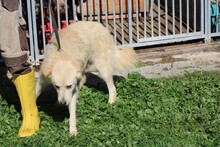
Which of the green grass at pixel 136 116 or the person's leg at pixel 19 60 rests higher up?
the person's leg at pixel 19 60

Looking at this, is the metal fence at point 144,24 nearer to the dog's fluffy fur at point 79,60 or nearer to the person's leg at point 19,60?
the dog's fluffy fur at point 79,60

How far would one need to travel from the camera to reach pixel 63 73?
188 inches

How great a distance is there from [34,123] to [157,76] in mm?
2416

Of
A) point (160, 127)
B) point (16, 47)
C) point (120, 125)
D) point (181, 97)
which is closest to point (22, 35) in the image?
point (16, 47)

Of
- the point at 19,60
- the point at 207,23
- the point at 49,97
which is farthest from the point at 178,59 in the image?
the point at 19,60

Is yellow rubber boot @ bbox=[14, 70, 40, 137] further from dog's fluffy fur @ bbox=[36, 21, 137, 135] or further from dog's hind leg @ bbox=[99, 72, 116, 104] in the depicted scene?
dog's hind leg @ bbox=[99, 72, 116, 104]

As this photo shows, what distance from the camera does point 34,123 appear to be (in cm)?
508

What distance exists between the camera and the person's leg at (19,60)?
187 inches

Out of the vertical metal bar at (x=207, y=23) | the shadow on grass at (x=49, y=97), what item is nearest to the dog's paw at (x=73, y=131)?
the shadow on grass at (x=49, y=97)

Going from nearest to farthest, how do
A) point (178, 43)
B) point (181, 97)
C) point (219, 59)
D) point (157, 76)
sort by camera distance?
1. point (181, 97)
2. point (157, 76)
3. point (219, 59)
4. point (178, 43)

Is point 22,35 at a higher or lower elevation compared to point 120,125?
higher

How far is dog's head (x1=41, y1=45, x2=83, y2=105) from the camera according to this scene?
4777 mm

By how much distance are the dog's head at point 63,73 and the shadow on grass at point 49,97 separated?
603 millimetres

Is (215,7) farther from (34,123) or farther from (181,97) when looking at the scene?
(34,123)
